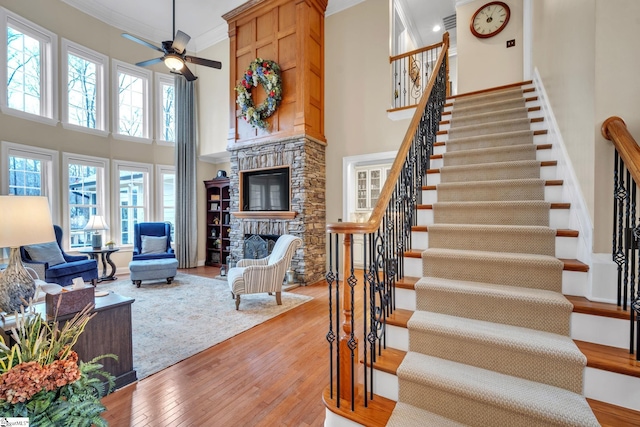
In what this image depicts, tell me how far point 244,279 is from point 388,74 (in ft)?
13.6

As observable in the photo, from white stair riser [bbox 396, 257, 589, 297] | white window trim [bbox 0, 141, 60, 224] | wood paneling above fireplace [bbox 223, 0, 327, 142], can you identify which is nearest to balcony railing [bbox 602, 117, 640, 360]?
white stair riser [bbox 396, 257, 589, 297]

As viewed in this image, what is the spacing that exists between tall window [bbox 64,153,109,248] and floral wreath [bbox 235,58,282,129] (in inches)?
126

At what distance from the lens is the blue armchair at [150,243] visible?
5386 mm

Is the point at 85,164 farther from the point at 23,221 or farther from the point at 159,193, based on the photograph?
the point at 23,221

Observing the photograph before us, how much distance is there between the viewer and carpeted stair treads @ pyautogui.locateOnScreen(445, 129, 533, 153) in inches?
111

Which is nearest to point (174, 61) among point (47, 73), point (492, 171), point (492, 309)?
point (47, 73)

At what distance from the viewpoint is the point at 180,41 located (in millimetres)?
3596

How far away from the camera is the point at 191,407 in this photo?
6.11 feet

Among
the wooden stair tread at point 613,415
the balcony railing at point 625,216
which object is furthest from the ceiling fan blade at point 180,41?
the wooden stair tread at point 613,415

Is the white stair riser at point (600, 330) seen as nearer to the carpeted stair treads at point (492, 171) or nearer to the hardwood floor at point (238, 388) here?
the carpeted stair treads at point (492, 171)

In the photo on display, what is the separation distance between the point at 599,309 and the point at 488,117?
262cm

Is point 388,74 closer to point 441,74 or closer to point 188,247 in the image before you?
point 441,74

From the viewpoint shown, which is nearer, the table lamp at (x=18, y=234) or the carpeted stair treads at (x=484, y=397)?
the carpeted stair treads at (x=484, y=397)

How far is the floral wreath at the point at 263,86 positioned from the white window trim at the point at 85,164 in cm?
310
